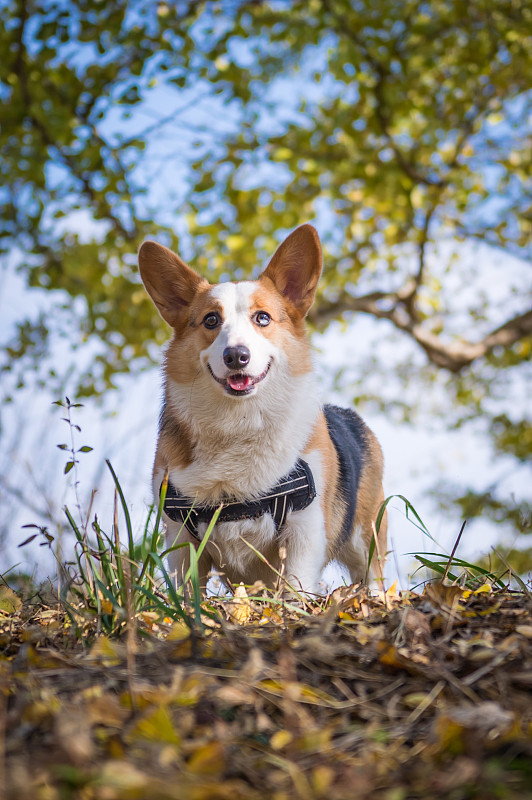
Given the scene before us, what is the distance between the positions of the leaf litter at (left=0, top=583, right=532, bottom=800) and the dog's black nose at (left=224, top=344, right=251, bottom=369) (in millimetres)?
1067

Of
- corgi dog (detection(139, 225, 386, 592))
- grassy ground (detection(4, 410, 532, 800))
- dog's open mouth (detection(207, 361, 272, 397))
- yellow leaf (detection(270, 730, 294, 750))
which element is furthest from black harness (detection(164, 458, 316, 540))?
yellow leaf (detection(270, 730, 294, 750))

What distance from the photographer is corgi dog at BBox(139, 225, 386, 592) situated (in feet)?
8.63

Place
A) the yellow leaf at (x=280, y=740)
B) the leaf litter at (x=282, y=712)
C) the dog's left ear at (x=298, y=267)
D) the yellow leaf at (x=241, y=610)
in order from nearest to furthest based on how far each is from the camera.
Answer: the leaf litter at (x=282, y=712) < the yellow leaf at (x=280, y=740) < the yellow leaf at (x=241, y=610) < the dog's left ear at (x=298, y=267)

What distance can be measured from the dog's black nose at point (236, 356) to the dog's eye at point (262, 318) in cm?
27

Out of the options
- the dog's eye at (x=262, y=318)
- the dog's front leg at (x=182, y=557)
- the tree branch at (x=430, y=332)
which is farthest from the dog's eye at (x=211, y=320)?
the tree branch at (x=430, y=332)

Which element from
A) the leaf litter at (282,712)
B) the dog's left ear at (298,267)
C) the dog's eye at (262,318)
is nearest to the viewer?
the leaf litter at (282,712)

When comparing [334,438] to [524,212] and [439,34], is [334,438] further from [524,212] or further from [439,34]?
[524,212]

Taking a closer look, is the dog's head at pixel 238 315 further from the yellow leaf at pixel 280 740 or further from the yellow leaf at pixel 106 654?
the yellow leaf at pixel 280 740

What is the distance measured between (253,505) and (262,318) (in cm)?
77

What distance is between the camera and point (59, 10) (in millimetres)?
5727

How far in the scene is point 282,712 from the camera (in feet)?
4.11

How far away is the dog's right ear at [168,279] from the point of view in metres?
2.98

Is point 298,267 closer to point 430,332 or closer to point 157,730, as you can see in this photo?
point 157,730

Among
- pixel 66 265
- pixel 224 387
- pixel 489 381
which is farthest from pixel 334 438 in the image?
pixel 489 381
